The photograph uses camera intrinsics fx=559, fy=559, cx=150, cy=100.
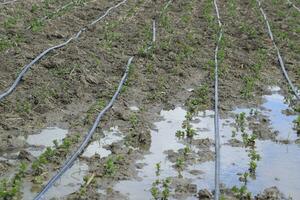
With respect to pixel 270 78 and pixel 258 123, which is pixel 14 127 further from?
pixel 270 78

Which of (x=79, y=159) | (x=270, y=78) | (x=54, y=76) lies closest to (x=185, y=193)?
(x=79, y=159)

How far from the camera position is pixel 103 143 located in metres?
7.32

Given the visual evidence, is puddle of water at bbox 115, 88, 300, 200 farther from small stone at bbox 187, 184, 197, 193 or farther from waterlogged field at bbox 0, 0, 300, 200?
small stone at bbox 187, 184, 197, 193

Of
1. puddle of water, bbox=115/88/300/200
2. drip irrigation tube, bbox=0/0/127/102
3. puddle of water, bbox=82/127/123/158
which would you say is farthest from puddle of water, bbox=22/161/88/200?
drip irrigation tube, bbox=0/0/127/102

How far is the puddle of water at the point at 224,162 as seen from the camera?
6.43 meters

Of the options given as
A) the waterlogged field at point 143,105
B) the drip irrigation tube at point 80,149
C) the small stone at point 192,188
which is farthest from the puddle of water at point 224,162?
the drip irrigation tube at point 80,149

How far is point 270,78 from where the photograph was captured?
10.4 meters

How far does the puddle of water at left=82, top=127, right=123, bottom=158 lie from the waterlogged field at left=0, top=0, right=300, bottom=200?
13mm

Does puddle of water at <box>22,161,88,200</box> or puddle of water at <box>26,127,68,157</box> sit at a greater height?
puddle of water at <box>26,127,68,157</box>

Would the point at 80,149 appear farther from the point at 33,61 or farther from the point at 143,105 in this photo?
the point at 33,61

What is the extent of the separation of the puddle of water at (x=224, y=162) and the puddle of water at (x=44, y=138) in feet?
4.00

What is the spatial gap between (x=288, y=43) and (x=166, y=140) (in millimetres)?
6116

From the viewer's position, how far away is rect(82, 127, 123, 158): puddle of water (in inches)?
276

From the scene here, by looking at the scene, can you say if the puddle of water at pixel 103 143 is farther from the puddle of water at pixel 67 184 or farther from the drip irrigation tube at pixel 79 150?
the puddle of water at pixel 67 184
